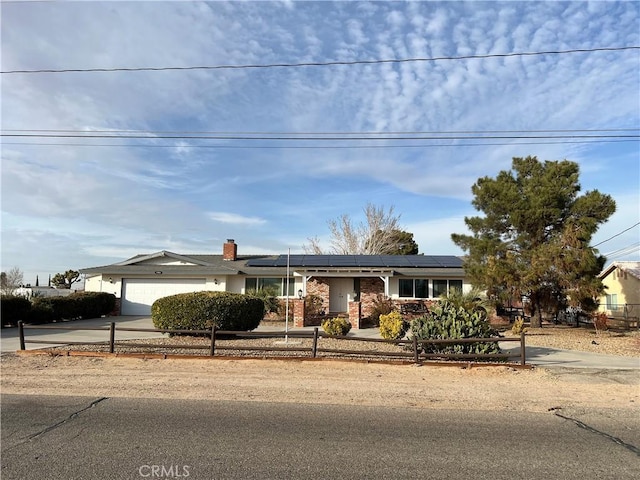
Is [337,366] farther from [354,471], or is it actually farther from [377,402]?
[354,471]

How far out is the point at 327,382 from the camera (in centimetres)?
894

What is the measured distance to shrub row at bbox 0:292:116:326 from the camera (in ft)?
60.0

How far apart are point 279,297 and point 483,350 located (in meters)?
14.9

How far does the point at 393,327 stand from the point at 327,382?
4970 mm

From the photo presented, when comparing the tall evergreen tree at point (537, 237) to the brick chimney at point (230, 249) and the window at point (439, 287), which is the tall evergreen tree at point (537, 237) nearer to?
the window at point (439, 287)

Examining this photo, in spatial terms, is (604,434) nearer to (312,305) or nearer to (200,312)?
(200,312)

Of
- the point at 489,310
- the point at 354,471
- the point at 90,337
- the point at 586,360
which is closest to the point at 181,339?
the point at 90,337

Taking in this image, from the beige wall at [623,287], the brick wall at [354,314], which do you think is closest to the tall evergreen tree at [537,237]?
the brick wall at [354,314]

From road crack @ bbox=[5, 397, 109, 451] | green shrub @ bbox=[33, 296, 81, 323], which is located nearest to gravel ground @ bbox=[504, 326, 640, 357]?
road crack @ bbox=[5, 397, 109, 451]

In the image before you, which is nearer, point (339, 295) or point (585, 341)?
point (585, 341)

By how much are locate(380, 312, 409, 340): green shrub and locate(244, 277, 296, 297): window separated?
12186mm

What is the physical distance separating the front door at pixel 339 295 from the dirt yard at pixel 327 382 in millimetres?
14441

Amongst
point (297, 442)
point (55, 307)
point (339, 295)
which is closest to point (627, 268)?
point (339, 295)

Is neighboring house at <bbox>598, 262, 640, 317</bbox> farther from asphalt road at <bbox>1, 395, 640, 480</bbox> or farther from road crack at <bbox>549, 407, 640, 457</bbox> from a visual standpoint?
asphalt road at <bbox>1, 395, 640, 480</bbox>
